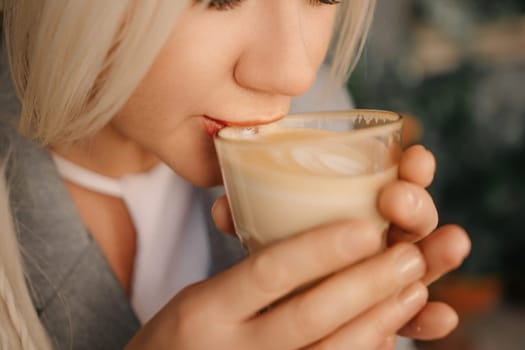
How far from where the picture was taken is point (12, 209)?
0.98 m

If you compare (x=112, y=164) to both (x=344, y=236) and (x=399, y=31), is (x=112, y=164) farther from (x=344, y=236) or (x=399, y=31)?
(x=399, y=31)

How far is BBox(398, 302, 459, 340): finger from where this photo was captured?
70 cm

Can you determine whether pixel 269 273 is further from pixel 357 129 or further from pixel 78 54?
pixel 78 54

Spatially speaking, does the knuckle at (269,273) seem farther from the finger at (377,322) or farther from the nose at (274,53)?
the nose at (274,53)

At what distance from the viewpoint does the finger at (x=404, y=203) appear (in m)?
0.58

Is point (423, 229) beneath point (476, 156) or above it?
above

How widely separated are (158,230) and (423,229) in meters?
0.62

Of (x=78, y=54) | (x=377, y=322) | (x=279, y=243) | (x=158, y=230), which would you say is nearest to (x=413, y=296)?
(x=377, y=322)

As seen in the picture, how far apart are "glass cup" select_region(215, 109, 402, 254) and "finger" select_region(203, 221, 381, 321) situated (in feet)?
0.13

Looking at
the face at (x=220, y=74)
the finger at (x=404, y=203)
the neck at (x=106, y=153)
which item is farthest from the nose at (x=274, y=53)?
A: the neck at (x=106, y=153)

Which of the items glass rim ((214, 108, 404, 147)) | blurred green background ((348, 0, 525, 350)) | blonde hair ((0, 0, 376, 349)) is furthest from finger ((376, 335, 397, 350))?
blurred green background ((348, 0, 525, 350))

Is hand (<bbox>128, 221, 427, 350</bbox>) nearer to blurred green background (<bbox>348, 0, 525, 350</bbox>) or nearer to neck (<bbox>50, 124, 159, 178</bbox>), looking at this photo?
neck (<bbox>50, 124, 159, 178</bbox>)

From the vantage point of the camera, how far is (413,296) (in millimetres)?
573

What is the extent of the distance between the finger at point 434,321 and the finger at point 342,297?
0.54 ft
